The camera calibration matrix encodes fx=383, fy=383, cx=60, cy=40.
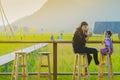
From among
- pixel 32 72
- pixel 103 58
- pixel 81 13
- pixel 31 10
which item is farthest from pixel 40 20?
pixel 103 58

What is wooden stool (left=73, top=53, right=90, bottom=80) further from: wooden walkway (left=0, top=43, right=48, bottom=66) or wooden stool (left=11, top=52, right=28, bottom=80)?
wooden walkway (left=0, top=43, right=48, bottom=66)

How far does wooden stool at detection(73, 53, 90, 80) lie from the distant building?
1280 mm

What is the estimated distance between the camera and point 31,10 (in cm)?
832

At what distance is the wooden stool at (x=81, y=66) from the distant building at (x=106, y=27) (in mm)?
1280

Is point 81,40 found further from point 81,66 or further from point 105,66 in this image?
point 105,66

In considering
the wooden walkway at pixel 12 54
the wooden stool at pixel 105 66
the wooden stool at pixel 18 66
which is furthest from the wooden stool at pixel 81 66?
the wooden walkway at pixel 12 54

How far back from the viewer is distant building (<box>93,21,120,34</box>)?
8102 millimetres

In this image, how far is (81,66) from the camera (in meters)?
6.73

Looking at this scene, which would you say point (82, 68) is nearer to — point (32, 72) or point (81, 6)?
point (32, 72)

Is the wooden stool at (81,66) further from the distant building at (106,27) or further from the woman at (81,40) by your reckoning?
the distant building at (106,27)

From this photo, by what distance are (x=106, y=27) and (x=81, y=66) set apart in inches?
66.1

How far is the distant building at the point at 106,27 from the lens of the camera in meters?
8.10

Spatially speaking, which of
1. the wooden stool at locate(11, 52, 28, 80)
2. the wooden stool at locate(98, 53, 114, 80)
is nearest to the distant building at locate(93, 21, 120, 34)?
the wooden stool at locate(98, 53, 114, 80)

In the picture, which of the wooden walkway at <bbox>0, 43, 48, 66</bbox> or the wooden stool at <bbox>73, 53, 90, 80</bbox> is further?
the wooden walkway at <bbox>0, 43, 48, 66</bbox>
